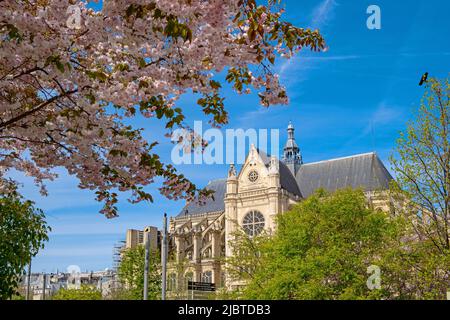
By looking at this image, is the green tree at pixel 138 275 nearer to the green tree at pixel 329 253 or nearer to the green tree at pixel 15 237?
the green tree at pixel 329 253

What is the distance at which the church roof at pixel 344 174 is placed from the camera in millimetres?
59219

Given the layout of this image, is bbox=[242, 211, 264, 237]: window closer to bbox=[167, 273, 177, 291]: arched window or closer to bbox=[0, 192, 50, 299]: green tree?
bbox=[167, 273, 177, 291]: arched window

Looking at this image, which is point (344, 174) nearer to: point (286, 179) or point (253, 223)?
point (286, 179)

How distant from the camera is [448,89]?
22.8 m

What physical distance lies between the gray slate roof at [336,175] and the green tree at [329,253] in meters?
24.5

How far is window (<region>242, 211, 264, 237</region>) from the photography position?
60.3 meters

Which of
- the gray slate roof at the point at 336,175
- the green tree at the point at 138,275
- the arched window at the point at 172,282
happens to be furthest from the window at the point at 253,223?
the green tree at the point at 138,275

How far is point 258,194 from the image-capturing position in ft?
201

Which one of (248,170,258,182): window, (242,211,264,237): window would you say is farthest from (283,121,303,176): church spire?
(242,211,264,237): window

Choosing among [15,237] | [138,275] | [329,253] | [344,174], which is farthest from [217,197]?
[15,237]
